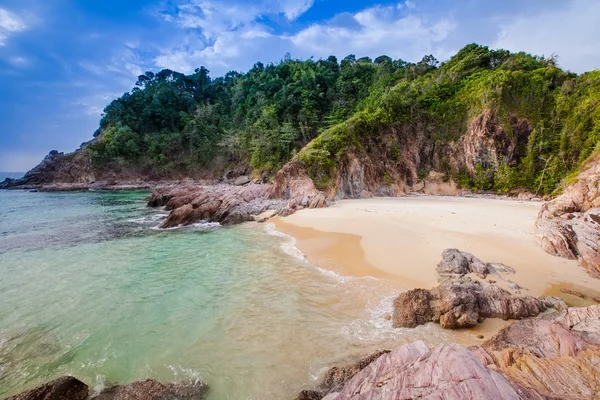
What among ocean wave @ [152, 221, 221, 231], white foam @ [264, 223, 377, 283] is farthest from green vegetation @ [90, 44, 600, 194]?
ocean wave @ [152, 221, 221, 231]

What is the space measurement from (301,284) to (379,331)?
3091mm

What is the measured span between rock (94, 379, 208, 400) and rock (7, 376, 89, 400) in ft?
0.95

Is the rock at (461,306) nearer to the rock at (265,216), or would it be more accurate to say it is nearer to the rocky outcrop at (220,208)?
the rock at (265,216)

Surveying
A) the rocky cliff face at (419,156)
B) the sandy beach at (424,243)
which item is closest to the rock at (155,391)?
the sandy beach at (424,243)

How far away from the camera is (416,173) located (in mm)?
28281

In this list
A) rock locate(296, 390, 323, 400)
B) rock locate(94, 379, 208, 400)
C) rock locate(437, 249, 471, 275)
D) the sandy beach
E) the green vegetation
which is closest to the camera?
rock locate(296, 390, 323, 400)

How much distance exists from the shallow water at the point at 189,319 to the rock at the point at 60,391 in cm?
41

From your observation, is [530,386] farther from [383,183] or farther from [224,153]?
[224,153]

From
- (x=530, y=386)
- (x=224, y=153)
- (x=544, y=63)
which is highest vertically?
(x=544, y=63)

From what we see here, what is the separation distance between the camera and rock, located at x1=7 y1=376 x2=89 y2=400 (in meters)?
4.20

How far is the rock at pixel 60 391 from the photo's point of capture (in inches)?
165

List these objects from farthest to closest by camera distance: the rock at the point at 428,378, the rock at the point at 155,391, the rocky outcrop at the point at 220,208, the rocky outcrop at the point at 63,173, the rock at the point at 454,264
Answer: the rocky outcrop at the point at 63,173 → the rocky outcrop at the point at 220,208 → the rock at the point at 454,264 → the rock at the point at 155,391 → the rock at the point at 428,378

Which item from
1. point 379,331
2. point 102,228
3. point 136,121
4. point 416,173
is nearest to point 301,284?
point 379,331

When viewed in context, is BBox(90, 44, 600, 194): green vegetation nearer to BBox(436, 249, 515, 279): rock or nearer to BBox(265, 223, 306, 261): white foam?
BBox(265, 223, 306, 261): white foam
